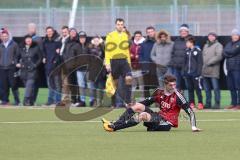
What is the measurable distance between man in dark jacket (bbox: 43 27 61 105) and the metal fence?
321 centimetres

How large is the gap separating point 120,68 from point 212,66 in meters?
2.37

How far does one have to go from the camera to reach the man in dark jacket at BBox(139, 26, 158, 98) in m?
23.0

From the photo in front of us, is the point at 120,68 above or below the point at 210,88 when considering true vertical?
above

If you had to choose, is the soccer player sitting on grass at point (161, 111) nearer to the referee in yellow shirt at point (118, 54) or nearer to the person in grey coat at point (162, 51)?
the referee in yellow shirt at point (118, 54)

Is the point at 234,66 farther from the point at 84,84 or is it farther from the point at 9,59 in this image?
the point at 9,59

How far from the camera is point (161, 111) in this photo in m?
15.0

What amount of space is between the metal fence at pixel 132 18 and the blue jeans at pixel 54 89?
3.50 metres

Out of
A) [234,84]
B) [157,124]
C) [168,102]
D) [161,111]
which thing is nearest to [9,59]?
[234,84]

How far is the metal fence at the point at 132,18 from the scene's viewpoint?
2712cm

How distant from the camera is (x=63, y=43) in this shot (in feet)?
77.6

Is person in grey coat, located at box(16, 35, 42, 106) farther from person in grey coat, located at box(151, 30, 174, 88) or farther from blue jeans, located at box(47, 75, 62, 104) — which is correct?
person in grey coat, located at box(151, 30, 174, 88)

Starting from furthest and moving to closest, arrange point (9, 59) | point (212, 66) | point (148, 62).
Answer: point (9, 59) < point (148, 62) < point (212, 66)

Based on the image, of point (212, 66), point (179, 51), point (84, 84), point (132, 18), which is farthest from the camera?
point (132, 18)

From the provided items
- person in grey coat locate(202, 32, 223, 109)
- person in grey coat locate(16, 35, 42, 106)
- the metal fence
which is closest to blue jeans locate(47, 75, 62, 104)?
person in grey coat locate(16, 35, 42, 106)
